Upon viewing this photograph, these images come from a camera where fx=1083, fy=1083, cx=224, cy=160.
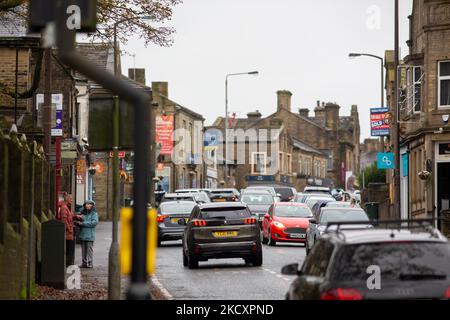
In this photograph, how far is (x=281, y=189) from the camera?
75.2 metres

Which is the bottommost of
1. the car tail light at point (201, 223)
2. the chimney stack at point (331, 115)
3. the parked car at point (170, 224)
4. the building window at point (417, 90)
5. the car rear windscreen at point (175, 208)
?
the parked car at point (170, 224)

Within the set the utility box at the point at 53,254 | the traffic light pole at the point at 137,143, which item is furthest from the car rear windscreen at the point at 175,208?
the traffic light pole at the point at 137,143

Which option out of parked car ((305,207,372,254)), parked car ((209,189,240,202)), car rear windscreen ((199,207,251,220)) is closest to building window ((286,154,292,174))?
parked car ((209,189,240,202))

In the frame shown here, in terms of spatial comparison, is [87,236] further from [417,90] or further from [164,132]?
[164,132]

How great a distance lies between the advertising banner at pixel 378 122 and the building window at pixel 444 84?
612cm

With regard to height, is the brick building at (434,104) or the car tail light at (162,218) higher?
the brick building at (434,104)

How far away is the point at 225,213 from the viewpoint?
27719mm

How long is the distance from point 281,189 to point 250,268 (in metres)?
48.2

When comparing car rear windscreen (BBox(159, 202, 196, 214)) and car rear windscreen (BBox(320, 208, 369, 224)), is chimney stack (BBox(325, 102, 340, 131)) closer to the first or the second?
car rear windscreen (BBox(159, 202, 196, 214))

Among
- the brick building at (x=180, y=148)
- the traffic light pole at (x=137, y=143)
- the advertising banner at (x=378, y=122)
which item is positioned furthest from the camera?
the brick building at (x=180, y=148)

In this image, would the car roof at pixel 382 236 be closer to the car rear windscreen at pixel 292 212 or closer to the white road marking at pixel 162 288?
the white road marking at pixel 162 288

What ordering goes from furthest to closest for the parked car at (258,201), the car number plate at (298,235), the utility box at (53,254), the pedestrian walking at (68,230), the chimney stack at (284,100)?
the chimney stack at (284,100)
the parked car at (258,201)
the car number plate at (298,235)
the pedestrian walking at (68,230)
the utility box at (53,254)

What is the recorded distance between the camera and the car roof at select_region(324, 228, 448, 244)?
1078 centimetres

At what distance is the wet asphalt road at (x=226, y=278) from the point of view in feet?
Answer: 65.8
